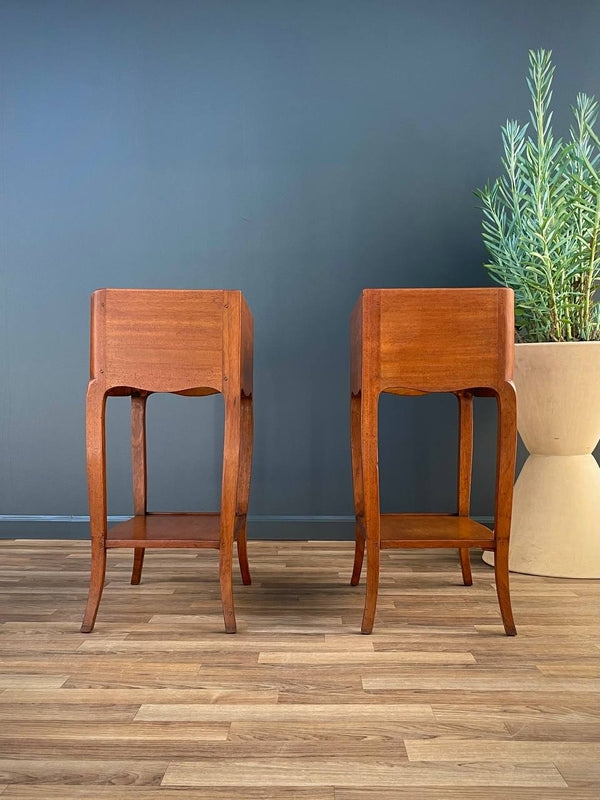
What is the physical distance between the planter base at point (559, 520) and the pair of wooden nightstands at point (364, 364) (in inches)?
19.2

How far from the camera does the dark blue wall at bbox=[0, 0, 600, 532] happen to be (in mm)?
2189

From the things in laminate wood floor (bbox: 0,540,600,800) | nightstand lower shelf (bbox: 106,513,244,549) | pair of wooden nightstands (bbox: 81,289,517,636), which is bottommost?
laminate wood floor (bbox: 0,540,600,800)

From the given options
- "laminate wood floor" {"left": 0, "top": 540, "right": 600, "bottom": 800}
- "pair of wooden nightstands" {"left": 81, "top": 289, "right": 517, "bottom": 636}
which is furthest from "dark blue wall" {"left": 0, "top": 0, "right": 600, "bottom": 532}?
"pair of wooden nightstands" {"left": 81, "top": 289, "right": 517, "bottom": 636}

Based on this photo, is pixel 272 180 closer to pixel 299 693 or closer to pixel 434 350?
pixel 434 350

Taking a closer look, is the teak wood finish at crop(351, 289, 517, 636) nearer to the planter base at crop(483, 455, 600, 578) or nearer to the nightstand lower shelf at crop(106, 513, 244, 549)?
the nightstand lower shelf at crop(106, 513, 244, 549)

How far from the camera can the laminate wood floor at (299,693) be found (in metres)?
0.79

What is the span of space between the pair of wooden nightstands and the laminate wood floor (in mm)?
120

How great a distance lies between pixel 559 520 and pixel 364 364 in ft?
2.80

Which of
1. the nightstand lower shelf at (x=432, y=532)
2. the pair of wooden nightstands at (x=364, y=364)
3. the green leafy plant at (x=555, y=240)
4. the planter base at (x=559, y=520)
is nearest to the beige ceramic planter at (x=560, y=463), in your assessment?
the planter base at (x=559, y=520)

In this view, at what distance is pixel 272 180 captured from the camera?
2205mm

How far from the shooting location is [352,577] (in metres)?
1.64

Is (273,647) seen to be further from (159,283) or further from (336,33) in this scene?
(336,33)

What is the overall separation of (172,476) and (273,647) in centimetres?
108

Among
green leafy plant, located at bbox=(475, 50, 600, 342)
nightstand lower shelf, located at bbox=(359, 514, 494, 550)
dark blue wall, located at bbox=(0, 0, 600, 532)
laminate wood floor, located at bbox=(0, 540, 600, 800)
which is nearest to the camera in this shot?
laminate wood floor, located at bbox=(0, 540, 600, 800)
